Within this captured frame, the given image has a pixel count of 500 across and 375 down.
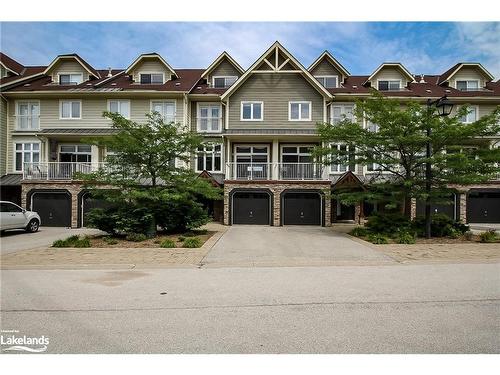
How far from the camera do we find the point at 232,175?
67.5 ft

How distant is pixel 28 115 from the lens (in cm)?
2208

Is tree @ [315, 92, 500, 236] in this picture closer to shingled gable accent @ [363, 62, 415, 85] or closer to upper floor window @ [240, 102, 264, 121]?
upper floor window @ [240, 102, 264, 121]

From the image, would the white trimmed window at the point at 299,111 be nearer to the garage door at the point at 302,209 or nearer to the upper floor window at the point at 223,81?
the upper floor window at the point at 223,81

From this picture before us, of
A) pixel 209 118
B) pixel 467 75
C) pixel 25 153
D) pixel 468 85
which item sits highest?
pixel 467 75

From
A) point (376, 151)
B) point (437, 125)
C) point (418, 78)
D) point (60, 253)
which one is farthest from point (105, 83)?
point (418, 78)

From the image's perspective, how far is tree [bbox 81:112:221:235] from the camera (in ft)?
41.6

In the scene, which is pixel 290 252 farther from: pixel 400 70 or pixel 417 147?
pixel 400 70

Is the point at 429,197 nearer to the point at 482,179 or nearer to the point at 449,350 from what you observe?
the point at 482,179

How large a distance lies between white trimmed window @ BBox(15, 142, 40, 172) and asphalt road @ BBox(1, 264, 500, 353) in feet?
60.5

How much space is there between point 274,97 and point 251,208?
837cm

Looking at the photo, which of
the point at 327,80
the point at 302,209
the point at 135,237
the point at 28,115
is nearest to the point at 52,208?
the point at 28,115

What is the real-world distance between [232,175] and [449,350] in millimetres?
17578

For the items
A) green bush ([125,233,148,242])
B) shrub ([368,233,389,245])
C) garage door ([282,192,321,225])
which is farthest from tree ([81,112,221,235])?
shrub ([368,233,389,245])

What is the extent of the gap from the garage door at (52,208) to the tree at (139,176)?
7.53 m
